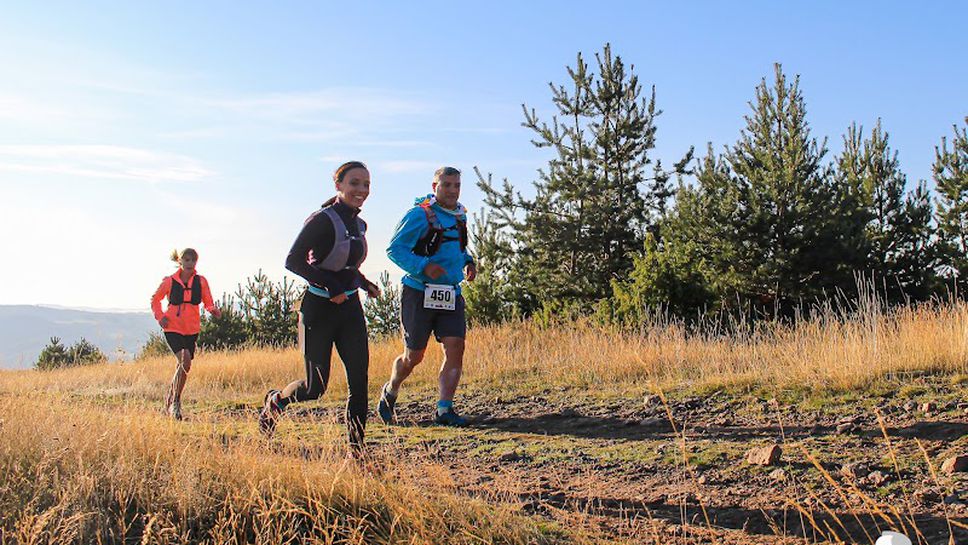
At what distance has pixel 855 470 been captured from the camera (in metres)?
4.36

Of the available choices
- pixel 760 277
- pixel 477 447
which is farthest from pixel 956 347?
pixel 760 277

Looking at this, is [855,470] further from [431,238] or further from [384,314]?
[384,314]

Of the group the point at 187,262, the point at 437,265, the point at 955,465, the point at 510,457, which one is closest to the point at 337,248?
the point at 437,265

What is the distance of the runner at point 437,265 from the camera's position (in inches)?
263

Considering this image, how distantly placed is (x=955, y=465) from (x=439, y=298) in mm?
3731

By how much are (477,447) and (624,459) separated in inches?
46.4

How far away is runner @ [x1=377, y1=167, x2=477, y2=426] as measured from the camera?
263 inches

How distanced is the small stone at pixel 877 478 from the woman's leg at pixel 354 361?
277 cm

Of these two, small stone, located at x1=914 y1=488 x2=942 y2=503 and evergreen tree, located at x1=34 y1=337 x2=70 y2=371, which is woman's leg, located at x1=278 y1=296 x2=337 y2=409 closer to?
small stone, located at x1=914 y1=488 x2=942 y2=503

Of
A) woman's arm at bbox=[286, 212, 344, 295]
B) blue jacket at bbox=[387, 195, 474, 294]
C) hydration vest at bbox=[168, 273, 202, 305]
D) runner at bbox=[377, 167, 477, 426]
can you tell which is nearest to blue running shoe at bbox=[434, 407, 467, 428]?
runner at bbox=[377, 167, 477, 426]

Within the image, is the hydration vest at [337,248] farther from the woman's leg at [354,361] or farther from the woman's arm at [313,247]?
the woman's leg at [354,361]

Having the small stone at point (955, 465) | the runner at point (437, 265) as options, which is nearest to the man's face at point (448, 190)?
the runner at point (437, 265)

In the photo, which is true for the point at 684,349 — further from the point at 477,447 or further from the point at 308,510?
the point at 308,510

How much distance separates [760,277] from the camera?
1802 cm
